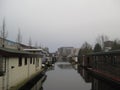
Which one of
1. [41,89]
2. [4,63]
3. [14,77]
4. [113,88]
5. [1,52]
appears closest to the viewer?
[1,52]

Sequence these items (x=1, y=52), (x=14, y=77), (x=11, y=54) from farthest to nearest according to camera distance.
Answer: (x=14, y=77) < (x=11, y=54) < (x=1, y=52)

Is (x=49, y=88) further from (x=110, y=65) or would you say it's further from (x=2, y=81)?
(x=2, y=81)

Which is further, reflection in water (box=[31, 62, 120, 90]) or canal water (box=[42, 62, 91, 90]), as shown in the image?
canal water (box=[42, 62, 91, 90])

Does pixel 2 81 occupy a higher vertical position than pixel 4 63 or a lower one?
lower

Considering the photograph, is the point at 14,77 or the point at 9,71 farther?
the point at 14,77

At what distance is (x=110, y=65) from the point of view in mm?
24141

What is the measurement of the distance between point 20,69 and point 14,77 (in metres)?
2.68

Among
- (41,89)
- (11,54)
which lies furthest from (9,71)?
(41,89)

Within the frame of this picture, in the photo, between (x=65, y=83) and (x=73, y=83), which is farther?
(x=73, y=83)

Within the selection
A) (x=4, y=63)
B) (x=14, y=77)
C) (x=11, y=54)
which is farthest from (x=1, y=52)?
(x=14, y=77)

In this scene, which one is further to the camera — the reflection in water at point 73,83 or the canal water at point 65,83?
the canal water at point 65,83

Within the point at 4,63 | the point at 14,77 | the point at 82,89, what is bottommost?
the point at 82,89

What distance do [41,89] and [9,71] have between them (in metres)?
7.00

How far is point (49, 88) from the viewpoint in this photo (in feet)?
77.7
